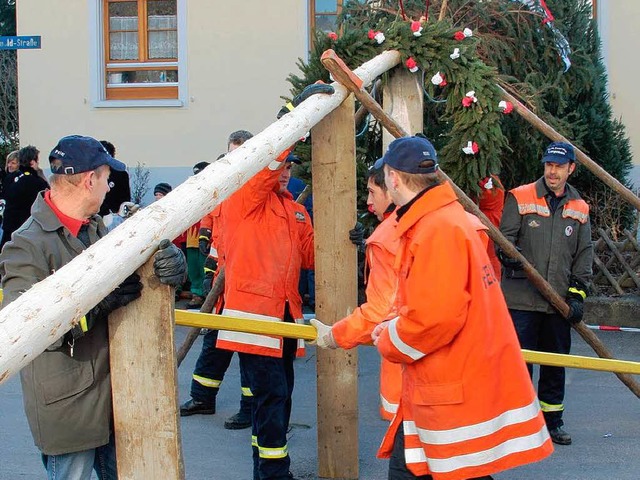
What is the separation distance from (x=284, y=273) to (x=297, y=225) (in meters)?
0.33

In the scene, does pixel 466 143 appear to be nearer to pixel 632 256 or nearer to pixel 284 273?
pixel 284 273

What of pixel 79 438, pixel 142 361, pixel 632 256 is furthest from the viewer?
pixel 632 256

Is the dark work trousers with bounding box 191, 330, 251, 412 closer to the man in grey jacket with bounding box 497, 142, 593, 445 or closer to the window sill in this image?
the man in grey jacket with bounding box 497, 142, 593, 445

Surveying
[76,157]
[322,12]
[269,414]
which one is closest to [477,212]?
[269,414]

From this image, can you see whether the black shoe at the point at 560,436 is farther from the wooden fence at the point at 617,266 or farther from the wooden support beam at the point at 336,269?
the wooden fence at the point at 617,266

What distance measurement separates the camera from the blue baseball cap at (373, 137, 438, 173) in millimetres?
3486

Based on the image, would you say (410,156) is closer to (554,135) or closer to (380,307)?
(380,307)

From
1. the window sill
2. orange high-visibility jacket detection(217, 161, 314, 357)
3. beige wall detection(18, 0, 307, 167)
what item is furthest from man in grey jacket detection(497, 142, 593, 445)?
the window sill

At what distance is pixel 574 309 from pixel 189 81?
29.7 ft

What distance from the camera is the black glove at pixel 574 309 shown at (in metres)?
5.79

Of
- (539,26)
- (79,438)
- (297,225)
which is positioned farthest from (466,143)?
(539,26)

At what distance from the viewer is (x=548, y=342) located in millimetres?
6027

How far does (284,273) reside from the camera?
504 cm

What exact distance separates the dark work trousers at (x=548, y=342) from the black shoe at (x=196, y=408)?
7.15 feet
